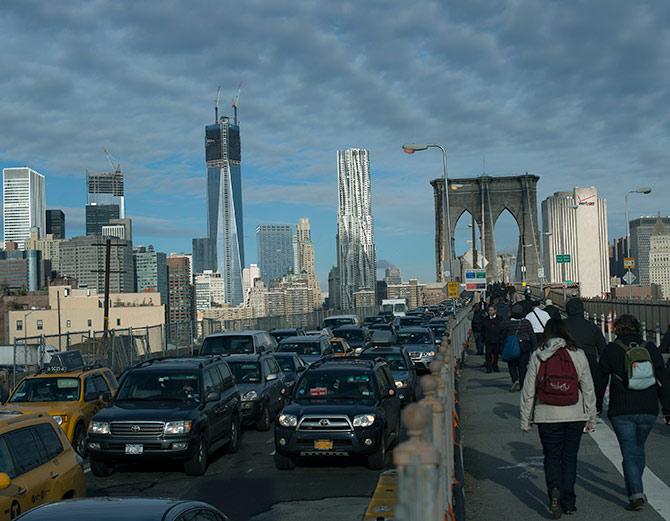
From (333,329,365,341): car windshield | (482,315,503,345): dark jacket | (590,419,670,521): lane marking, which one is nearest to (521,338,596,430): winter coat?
(590,419,670,521): lane marking

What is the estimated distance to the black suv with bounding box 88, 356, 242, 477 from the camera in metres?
13.4

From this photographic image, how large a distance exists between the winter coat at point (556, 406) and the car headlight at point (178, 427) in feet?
21.1

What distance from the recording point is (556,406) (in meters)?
8.34

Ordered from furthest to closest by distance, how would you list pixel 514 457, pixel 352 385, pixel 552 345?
pixel 352 385 < pixel 514 457 < pixel 552 345

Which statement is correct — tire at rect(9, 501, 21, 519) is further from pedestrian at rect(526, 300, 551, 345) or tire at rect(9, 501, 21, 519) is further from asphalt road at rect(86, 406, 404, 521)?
pedestrian at rect(526, 300, 551, 345)

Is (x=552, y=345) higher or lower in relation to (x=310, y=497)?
higher

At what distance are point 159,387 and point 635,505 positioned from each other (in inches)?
330

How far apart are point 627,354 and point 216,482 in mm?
6566

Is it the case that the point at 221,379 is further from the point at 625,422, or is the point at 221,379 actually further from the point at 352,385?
the point at 625,422

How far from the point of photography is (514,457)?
1192cm

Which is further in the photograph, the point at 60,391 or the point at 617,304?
the point at 617,304

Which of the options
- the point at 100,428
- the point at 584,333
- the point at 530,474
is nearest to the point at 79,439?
the point at 100,428

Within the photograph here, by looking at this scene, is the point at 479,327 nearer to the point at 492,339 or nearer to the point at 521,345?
the point at 492,339

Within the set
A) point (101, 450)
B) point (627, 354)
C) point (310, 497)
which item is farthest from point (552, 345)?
point (101, 450)
